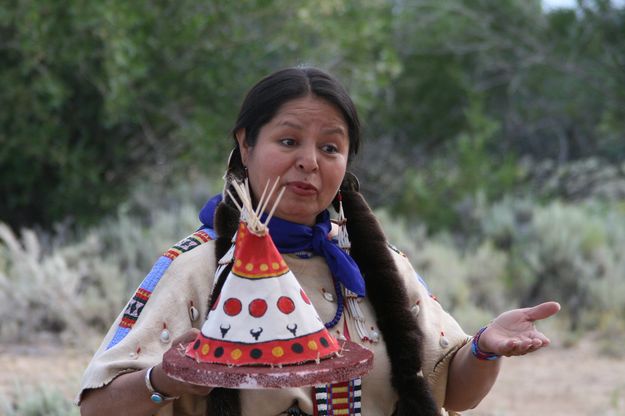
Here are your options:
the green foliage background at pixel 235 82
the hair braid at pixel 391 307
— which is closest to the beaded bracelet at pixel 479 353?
the hair braid at pixel 391 307

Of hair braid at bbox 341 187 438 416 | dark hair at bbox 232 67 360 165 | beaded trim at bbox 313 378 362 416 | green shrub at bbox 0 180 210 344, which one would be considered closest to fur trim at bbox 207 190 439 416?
hair braid at bbox 341 187 438 416

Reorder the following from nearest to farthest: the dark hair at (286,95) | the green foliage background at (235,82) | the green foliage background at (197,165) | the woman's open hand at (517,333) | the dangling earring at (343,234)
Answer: the woman's open hand at (517,333) → the dark hair at (286,95) → the dangling earring at (343,234) → the green foliage background at (197,165) → the green foliage background at (235,82)

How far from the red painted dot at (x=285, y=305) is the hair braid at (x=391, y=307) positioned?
511 mm

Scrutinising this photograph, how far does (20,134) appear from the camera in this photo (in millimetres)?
7746

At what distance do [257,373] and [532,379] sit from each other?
4.86m

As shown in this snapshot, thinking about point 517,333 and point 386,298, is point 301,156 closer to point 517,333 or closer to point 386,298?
point 386,298

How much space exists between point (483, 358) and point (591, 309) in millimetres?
5910

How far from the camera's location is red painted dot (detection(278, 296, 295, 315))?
2143mm

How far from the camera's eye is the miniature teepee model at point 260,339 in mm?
2039

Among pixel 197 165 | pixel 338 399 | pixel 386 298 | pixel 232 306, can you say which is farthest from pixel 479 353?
pixel 197 165

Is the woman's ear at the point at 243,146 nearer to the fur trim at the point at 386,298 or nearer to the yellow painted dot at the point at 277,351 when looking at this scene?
the fur trim at the point at 386,298

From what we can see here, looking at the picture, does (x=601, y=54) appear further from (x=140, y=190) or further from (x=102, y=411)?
(x=102, y=411)

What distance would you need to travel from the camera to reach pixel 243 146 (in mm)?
2596

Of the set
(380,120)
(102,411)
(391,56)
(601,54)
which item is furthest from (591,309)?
(102,411)
